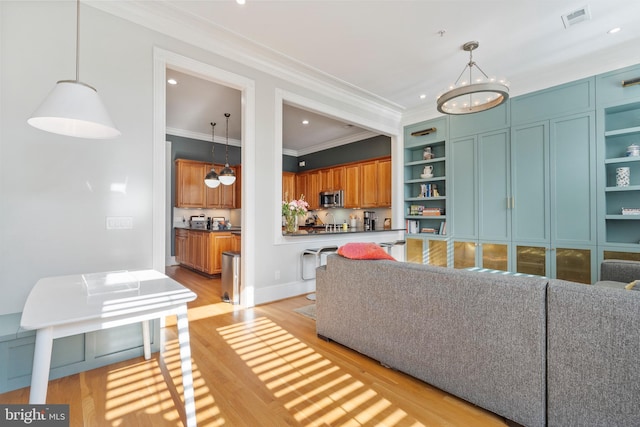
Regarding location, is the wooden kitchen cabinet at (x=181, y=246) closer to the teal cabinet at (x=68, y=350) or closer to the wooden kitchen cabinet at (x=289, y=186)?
the wooden kitchen cabinet at (x=289, y=186)

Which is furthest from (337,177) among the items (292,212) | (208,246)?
(208,246)

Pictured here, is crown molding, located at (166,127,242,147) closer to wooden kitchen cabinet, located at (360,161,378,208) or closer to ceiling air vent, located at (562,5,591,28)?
wooden kitchen cabinet, located at (360,161,378,208)

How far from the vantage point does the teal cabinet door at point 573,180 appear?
372 centimetres

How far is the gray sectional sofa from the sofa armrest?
1.93 meters

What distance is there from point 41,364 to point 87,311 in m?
0.23

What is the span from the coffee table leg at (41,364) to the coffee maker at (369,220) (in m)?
5.93

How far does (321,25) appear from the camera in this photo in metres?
3.09

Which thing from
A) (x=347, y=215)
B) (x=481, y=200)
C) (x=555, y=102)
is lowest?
(x=347, y=215)

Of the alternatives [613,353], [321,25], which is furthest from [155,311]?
[321,25]

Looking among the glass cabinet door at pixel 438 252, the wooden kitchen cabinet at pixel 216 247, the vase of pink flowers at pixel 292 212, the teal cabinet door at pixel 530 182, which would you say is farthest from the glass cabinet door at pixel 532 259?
the wooden kitchen cabinet at pixel 216 247

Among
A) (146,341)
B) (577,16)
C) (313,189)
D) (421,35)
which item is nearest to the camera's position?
(146,341)

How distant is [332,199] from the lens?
7.20m

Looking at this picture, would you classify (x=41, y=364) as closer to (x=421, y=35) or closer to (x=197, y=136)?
(x=421, y=35)

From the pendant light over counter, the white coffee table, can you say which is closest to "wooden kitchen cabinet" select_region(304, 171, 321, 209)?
the pendant light over counter
